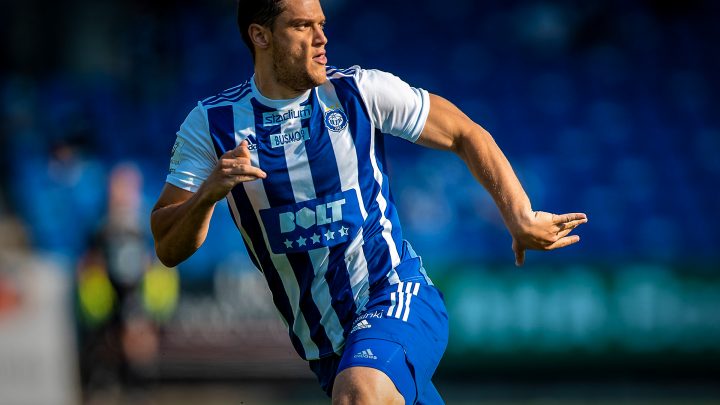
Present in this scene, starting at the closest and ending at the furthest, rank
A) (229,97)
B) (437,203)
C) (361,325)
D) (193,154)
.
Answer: (361,325) < (193,154) < (229,97) < (437,203)

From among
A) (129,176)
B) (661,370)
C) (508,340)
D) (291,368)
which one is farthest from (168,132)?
(661,370)

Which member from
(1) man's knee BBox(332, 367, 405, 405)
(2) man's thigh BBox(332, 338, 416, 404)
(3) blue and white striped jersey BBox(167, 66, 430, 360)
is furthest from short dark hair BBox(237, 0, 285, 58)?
(1) man's knee BBox(332, 367, 405, 405)

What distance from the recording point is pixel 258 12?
5051 millimetres

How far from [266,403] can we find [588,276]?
3.69 metres

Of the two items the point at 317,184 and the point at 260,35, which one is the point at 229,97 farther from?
the point at 317,184

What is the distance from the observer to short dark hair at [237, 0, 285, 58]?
500 centimetres

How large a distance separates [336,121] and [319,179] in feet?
0.92

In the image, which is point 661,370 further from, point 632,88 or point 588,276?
point 632,88

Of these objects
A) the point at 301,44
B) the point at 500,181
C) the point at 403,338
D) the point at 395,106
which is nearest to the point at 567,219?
the point at 500,181

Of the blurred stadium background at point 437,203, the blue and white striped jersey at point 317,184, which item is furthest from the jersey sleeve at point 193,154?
the blurred stadium background at point 437,203

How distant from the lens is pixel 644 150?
14.9m

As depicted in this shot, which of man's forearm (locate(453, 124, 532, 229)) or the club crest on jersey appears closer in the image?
man's forearm (locate(453, 124, 532, 229))

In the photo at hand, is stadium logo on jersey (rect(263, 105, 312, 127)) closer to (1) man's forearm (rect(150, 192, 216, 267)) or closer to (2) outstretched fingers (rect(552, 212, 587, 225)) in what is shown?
(1) man's forearm (rect(150, 192, 216, 267))

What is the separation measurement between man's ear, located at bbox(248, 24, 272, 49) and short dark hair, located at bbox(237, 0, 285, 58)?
0.02 meters
